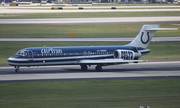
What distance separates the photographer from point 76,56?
40.8m

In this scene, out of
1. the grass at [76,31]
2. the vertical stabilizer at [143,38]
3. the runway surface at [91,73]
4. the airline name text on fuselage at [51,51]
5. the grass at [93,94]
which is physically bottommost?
the grass at [76,31]

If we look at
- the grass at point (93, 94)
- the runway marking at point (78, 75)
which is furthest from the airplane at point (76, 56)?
the grass at point (93, 94)

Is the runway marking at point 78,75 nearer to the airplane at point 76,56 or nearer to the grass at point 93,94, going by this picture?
the airplane at point 76,56

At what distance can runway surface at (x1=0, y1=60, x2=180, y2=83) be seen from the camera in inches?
1389

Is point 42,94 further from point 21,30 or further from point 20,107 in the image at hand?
point 21,30

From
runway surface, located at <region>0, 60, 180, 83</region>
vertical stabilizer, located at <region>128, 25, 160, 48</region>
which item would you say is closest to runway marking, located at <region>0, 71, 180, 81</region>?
runway surface, located at <region>0, 60, 180, 83</region>

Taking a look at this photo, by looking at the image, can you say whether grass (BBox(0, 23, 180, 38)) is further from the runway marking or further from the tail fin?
the runway marking

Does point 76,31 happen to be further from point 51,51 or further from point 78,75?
point 78,75

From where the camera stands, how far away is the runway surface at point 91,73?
116ft

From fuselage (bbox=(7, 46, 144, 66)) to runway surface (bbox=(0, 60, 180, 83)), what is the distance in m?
1.33

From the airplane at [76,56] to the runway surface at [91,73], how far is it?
121 centimetres

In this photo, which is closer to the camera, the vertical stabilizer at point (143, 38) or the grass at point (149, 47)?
the vertical stabilizer at point (143, 38)

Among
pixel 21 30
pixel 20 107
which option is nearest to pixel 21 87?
pixel 20 107

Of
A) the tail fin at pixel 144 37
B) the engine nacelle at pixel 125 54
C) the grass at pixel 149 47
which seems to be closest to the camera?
the engine nacelle at pixel 125 54
